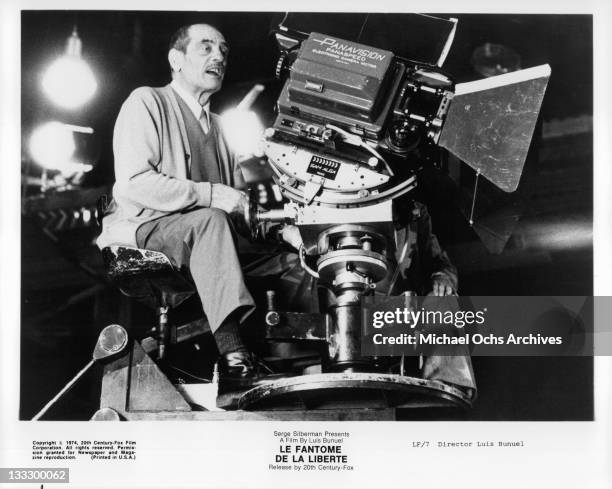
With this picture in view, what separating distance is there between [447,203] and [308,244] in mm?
447

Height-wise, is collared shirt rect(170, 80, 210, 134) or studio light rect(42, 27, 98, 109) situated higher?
studio light rect(42, 27, 98, 109)

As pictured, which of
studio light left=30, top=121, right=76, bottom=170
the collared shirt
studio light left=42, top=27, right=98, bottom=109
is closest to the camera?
the collared shirt

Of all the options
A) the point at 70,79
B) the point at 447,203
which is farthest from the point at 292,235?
the point at 70,79

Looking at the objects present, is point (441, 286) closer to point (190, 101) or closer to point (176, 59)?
point (190, 101)

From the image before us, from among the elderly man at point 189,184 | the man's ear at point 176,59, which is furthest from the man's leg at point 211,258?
the man's ear at point 176,59

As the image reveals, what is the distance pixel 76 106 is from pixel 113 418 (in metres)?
0.99

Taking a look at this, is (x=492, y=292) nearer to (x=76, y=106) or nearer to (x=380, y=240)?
(x=380, y=240)

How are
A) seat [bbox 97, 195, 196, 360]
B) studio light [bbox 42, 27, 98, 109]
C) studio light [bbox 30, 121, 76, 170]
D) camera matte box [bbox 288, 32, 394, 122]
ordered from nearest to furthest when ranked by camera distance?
1. camera matte box [bbox 288, 32, 394, 122]
2. seat [bbox 97, 195, 196, 360]
3. studio light [bbox 42, 27, 98, 109]
4. studio light [bbox 30, 121, 76, 170]

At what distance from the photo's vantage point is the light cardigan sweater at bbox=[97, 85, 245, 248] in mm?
2131

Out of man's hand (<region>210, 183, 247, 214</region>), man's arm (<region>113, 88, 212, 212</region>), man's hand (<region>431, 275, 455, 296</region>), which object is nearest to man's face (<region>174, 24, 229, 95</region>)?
man's arm (<region>113, 88, 212, 212</region>)

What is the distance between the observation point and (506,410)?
2.59 metres

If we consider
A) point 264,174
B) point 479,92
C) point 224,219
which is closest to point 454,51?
point 479,92

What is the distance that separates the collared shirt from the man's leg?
28cm

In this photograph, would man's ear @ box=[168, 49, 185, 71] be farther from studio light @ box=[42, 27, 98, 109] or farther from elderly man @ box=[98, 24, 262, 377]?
studio light @ box=[42, 27, 98, 109]
